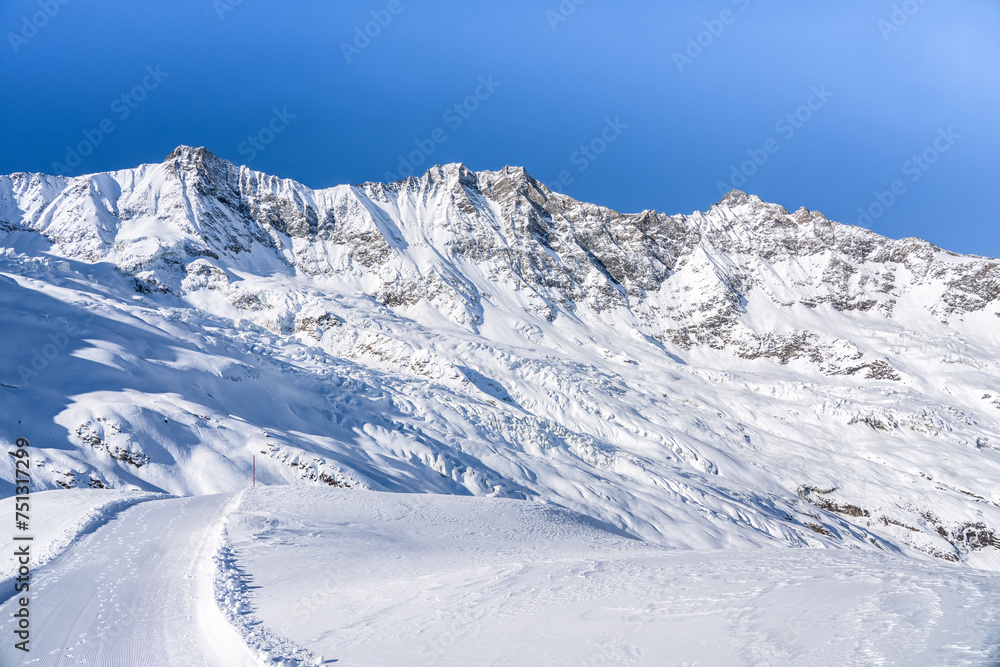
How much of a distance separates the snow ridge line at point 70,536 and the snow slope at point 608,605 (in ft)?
9.64

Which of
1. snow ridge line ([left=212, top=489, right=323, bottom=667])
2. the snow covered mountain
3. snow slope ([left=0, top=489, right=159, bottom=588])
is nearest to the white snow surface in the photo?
snow ridge line ([left=212, top=489, right=323, bottom=667])

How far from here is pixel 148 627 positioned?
7.48 metres

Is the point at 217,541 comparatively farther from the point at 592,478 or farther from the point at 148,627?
the point at 592,478

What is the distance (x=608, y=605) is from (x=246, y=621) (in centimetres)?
522

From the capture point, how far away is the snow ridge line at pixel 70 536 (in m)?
8.51

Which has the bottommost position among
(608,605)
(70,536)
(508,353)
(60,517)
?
(608,605)

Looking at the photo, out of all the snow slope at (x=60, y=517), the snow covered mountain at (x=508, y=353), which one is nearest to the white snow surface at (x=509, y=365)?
the snow slope at (x=60, y=517)

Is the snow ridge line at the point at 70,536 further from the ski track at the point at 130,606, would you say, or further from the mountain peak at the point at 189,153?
the mountain peak at the point at 189,153

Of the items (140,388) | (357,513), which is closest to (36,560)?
(357,513)

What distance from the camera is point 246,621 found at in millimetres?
7434

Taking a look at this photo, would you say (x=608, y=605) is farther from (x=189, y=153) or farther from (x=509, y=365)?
(x=189, y=153)

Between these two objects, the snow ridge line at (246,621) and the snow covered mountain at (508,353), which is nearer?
the snow ridge line at (246,621)

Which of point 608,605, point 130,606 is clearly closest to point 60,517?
point 130,606

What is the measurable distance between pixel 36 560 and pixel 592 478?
113 feet
